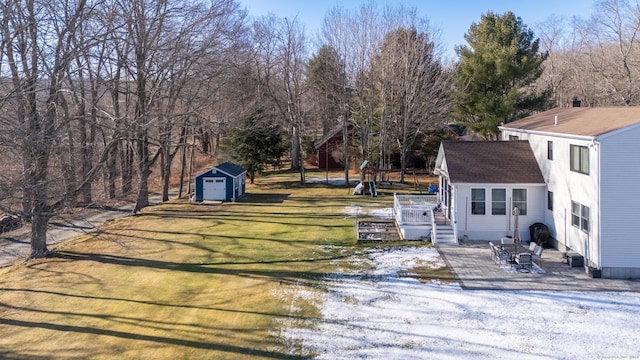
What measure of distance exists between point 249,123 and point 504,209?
21.7m

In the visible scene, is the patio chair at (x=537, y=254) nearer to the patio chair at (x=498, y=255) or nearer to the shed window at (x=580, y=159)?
the patio chair at (x=498, y=255)

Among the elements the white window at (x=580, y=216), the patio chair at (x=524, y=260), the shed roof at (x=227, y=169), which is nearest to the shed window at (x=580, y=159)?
the white window at (x=580, y=216)

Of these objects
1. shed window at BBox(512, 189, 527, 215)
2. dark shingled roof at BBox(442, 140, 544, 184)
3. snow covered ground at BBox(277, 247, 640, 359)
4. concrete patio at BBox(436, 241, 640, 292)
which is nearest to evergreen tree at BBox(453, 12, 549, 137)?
dark shingled roof at BBox(442, 140, 544, 184)

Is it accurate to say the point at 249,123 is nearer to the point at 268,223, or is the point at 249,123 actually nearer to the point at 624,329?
the point at 268,223

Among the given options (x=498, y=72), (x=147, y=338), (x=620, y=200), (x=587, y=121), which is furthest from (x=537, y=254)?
(x=498, y=72)

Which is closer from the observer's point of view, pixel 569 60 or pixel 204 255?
pixel 204 255

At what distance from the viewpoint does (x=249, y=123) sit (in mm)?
35375

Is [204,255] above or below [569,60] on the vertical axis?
below

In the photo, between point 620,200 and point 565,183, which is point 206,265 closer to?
point 565,183

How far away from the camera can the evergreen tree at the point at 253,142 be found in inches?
1391

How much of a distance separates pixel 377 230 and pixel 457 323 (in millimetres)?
9188

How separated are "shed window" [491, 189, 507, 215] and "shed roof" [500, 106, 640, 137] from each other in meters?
2.88

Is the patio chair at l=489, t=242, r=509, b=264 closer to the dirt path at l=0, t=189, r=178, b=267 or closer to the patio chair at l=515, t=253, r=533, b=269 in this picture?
the patio chair at l=515, t=253, r=533, b=269

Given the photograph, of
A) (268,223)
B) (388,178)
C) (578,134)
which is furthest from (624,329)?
(388,178)
